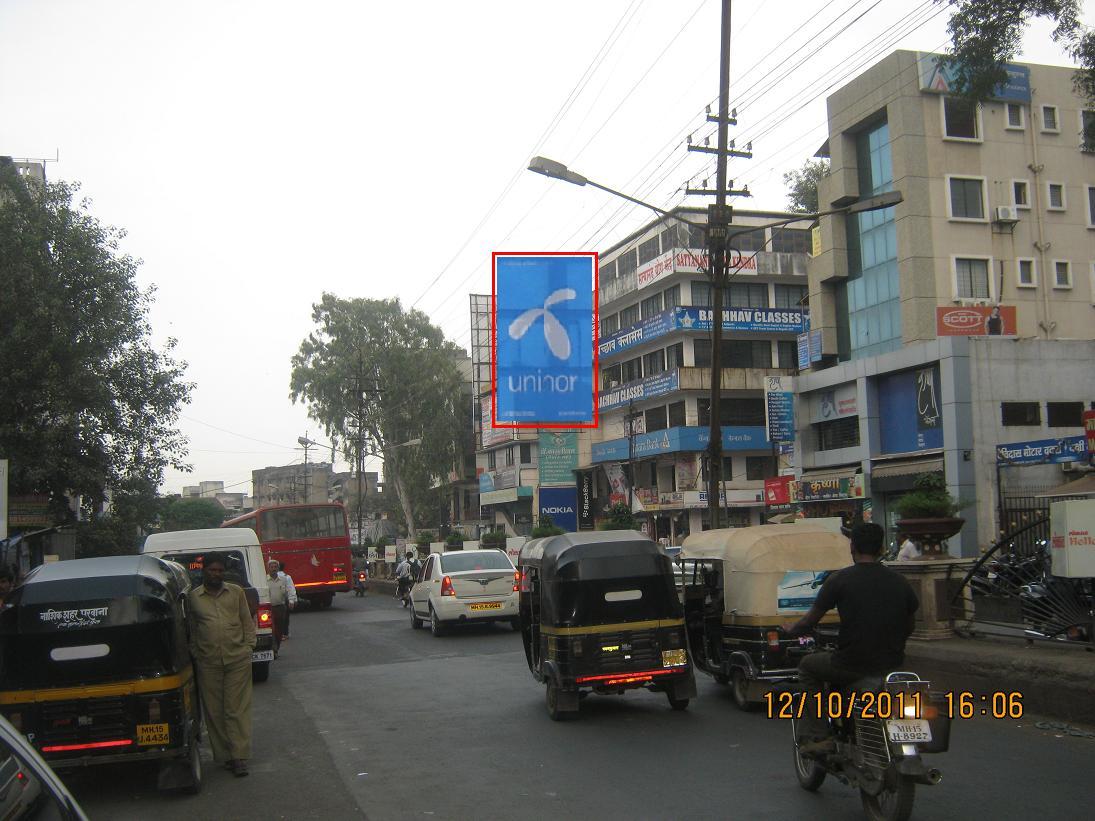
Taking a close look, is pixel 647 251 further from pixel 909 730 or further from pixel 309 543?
pixel 909 730

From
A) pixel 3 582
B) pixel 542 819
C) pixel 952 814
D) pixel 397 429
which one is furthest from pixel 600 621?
pixel 397 429

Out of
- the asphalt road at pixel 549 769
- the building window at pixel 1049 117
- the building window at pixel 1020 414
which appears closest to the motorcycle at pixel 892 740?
the asphalt road at pixel 549 769

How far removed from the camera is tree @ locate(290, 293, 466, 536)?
65000 millimetres

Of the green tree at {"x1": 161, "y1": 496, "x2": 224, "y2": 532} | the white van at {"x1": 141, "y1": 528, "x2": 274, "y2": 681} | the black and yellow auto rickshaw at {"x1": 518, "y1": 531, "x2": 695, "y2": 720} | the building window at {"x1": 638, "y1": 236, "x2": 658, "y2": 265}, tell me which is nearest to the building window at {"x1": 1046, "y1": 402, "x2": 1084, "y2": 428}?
the building window at {"x1": 638, "y1": 236, "x2": 658, "y2": 265}

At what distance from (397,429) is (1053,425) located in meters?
41.8

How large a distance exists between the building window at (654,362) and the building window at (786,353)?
580cm

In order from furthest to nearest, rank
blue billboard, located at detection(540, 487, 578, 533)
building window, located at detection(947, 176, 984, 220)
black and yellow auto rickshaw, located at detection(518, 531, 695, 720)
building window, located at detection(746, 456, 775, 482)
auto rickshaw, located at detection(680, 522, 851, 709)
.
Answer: building window, located at detection(746, 456, 775, 482) → blue billboard, located at detection(540, 487, 578, 533) → building window, located at detection(947, 176, 984, 220) → black and yellow auto rickshaw, located at detection(518, 531, 695, 720) → auto rickshaw, located at detection(680, 522, 851, 709)

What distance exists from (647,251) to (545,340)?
34269mm

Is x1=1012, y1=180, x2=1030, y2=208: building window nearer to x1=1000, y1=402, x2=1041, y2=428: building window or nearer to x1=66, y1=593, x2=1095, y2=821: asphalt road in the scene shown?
x1=1000, y1=402, x2=1041, y2=428: building window

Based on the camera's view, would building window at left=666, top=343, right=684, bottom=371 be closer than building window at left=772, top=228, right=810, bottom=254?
Yes

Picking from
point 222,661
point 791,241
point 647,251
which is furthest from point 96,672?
point 791,241

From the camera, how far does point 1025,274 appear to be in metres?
37.0

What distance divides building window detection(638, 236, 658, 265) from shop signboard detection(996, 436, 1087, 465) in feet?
86.2

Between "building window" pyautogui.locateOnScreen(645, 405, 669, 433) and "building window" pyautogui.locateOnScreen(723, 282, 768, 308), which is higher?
"building window" pyautogui.locateOnScreen(723, 282, 768, 308)
